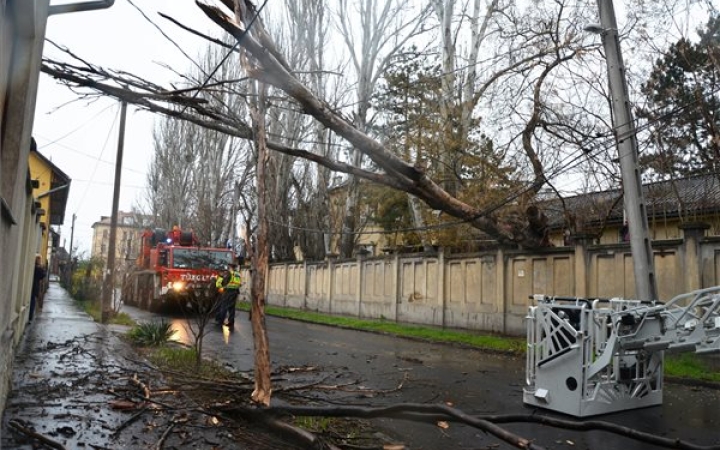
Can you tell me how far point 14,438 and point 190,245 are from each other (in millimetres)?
18489

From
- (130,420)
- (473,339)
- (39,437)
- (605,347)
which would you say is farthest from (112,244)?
(605,347)

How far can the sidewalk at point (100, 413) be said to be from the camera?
4.92 meters

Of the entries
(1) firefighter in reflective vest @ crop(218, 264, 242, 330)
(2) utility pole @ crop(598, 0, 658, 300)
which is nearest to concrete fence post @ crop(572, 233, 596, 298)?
(2) utility pole @ crop(598, 0, 658, 300)

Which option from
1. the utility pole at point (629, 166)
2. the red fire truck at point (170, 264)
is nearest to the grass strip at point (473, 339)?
the utility pole at point (629, 166)

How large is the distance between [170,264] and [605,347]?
17593mm

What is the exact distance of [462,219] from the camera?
14.2m

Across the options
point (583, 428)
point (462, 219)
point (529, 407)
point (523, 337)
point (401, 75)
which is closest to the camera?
point (583, 428)

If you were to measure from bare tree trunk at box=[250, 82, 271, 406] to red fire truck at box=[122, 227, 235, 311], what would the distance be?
12692 mm

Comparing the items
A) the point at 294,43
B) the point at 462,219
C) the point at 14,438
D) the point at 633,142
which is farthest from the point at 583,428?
the point at 294,43

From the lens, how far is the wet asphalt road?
5.98 meters

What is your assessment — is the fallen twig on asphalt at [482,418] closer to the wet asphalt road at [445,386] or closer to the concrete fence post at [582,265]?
the wet asphalt road at [445,386]

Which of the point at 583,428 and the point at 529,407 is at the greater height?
the point at 583,428

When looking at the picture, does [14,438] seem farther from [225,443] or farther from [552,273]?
[552,273]

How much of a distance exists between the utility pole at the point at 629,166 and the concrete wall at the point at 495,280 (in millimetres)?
2701
